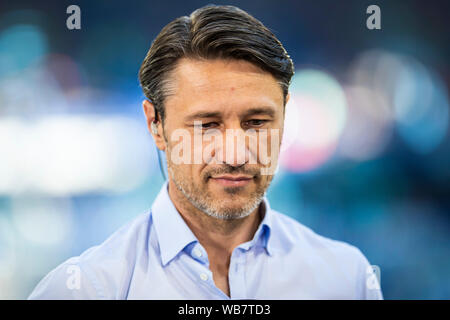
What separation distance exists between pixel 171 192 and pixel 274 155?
1.27 ft

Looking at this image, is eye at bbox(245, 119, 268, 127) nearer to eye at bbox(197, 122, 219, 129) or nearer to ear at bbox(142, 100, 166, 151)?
eye at bbox(197, 122, 219, 129)

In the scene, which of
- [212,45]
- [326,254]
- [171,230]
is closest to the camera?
[212,45]

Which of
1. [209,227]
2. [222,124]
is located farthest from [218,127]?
[209,227]

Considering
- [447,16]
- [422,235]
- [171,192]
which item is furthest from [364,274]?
[447,16]

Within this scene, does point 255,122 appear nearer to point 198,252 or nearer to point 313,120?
point 313,120

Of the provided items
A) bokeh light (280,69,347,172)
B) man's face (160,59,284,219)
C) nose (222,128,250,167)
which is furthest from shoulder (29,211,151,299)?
bokeh light (280,69,347,172)

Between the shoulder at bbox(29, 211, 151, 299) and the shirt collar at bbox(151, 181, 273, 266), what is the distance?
0.21 ft

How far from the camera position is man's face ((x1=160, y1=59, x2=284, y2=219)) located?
135cm

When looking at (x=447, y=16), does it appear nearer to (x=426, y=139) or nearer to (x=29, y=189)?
(x=426, y=139)

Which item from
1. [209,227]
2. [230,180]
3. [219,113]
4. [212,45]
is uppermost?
[212,45]

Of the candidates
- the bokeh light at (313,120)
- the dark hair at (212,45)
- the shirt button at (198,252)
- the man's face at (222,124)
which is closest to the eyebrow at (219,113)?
the man's face at (222,124)

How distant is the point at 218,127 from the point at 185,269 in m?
0.49

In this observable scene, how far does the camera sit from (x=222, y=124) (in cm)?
136

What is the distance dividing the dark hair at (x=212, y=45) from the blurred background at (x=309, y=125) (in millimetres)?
110
